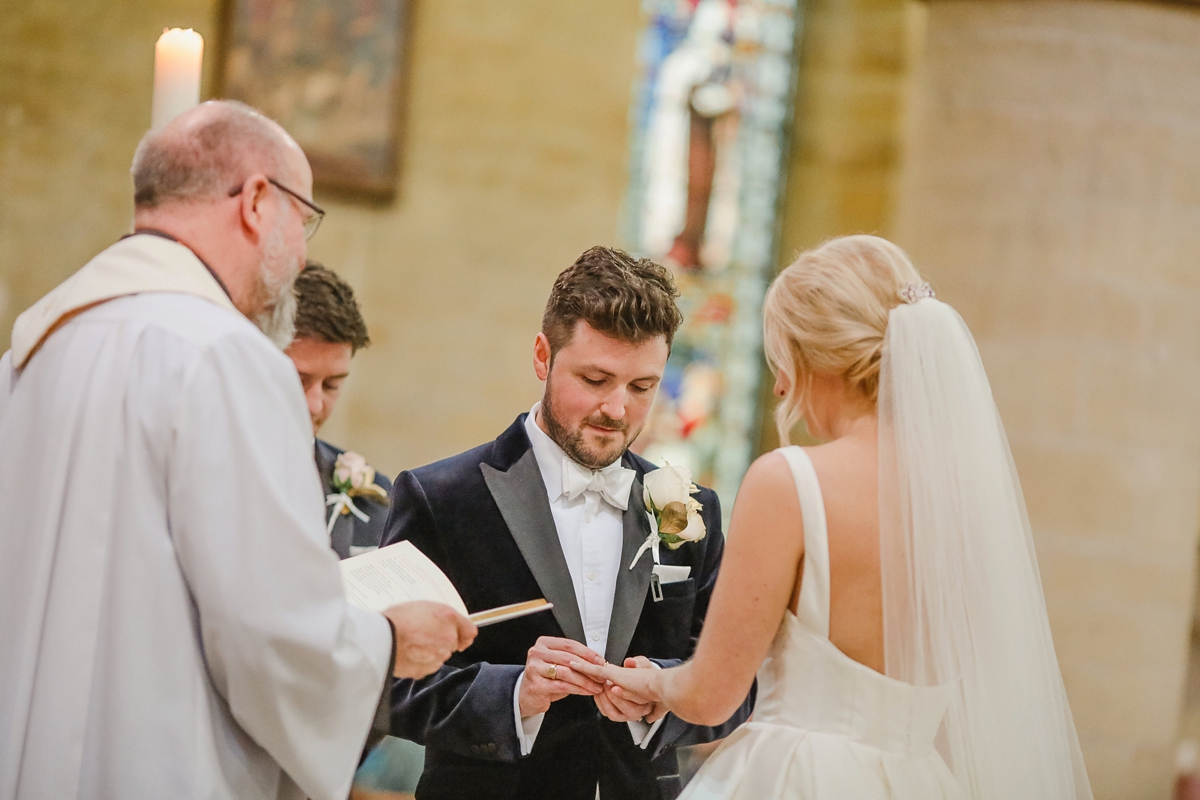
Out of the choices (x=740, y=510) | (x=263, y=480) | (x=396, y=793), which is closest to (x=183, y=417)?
(x=263, y=480)

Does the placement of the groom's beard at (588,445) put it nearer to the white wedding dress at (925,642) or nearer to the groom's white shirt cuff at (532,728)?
the groom's white shirt cuff at (532,728)

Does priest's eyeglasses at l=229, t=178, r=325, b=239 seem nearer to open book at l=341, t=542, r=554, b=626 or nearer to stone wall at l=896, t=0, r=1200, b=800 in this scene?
open book at l=341, t=542, r=554, b=626

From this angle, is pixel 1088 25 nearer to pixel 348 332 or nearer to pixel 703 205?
pixel 703 205

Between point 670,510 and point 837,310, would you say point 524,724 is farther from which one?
point 837,310

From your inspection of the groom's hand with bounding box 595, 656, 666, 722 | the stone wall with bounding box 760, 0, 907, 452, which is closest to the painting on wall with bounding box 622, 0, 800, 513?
the stone wall with bounding box 760, 0, 907, 452

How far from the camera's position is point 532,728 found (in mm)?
2580

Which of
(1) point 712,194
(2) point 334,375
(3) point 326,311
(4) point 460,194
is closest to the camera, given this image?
(3) point 326,311

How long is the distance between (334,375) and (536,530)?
114 cm

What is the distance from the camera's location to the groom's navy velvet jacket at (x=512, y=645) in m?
2.58

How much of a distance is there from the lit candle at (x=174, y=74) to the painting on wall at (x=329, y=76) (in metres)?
3.89

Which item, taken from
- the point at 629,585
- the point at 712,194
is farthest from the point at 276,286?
the point at 712,194

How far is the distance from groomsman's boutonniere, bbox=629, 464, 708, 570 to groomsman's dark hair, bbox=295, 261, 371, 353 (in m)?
1.21

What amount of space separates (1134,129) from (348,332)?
457 cm

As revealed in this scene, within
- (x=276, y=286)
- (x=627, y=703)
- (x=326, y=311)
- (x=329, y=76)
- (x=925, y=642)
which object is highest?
(x=329, y=76)
